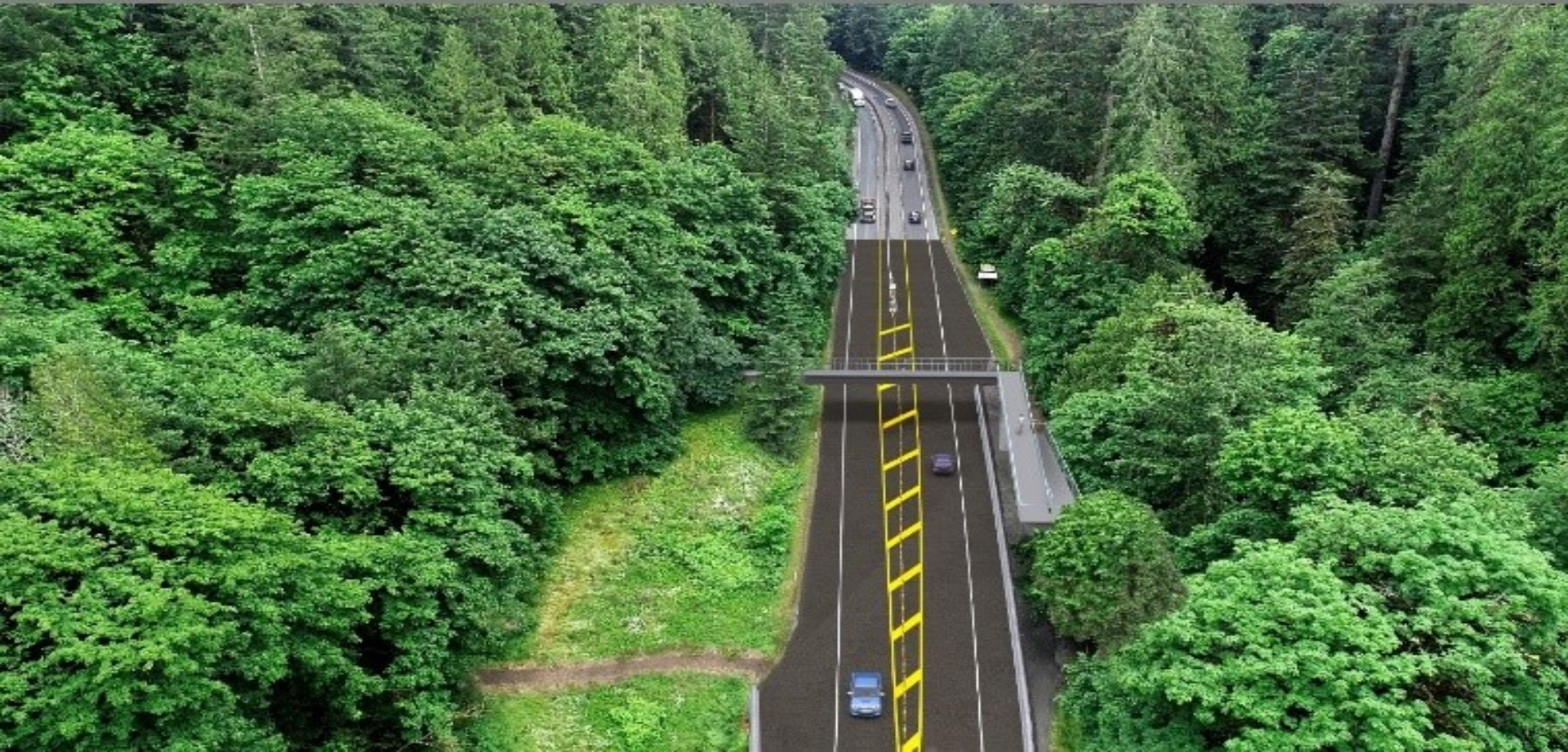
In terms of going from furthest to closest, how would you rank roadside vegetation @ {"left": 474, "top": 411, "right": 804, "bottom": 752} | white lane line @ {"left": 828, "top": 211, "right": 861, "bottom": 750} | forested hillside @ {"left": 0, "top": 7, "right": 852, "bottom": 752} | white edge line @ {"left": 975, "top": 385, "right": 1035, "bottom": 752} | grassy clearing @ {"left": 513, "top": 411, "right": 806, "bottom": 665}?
grassy clearing @ {"left": 513, "top": 411, "right": 806, "bottom": 665} < white lane line @ {"left": 828, "top": 211, "right": 861, "bottom": 750} < white edge line @ {"left": 975, "top": 385, "right": 1035, "bottom": 752} < roadside vegetation @ {"left": 474, "top": 411, "right": 804, "bottom": 752} < forested hillside @ {"left": 0, "top": 7, "right": 852, "bottom": 752}

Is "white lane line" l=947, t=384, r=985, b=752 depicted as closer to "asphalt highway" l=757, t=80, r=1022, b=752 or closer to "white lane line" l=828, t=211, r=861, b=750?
"asphalt highway" l=757, t=80, r=1022, b=752

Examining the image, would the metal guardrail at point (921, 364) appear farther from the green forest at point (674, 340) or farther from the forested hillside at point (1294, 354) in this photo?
the green forest at point (674, 340)

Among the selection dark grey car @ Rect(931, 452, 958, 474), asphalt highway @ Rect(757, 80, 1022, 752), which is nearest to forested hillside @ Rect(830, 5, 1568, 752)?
asphalt highway @ Rect(757, 80, 1022, 752)

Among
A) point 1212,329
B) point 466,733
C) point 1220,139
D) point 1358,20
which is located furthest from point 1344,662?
point 1358,20

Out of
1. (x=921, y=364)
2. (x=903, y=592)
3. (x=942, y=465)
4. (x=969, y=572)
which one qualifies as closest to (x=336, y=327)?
(x=903, y=592)

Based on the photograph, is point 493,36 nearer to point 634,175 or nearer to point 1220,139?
point 634,175
